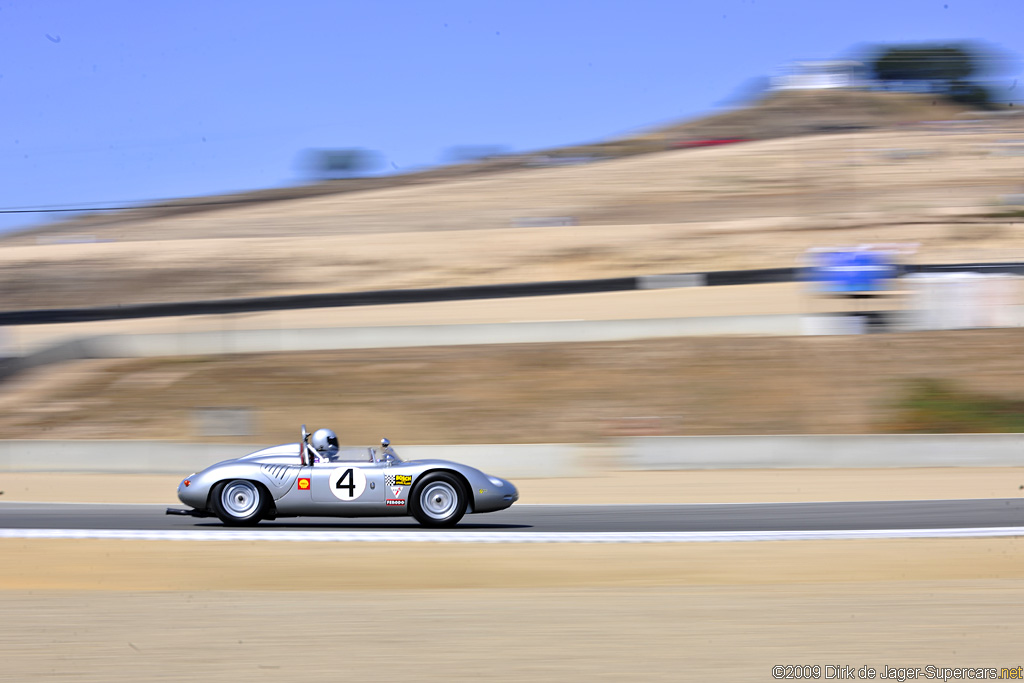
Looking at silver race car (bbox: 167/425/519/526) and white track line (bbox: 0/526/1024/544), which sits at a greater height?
silver race car (bbox: 167/425/519/526)

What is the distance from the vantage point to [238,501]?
9781mm

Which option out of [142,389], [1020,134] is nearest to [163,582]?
[142,389]

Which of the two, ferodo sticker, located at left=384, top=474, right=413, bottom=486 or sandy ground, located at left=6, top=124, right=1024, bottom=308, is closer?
ferodo sticker, located at left=384, top=474, right=413, bottom=486

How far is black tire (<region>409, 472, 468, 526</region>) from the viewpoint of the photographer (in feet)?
31.9

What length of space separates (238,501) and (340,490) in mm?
986

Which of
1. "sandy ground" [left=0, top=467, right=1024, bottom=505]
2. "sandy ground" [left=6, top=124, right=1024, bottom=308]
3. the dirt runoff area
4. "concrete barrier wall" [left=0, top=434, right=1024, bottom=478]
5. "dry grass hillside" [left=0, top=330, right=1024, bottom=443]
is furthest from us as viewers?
"sandy ground" [left=6, top=124, right=1024, bottom=308]

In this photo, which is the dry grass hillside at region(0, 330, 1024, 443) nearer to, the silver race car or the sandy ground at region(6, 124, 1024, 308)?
the silver race car

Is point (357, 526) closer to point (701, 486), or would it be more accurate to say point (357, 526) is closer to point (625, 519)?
point (625, 519)

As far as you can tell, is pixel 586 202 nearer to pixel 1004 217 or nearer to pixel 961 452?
pixel 1004 217

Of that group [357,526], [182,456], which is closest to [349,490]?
[357,526]

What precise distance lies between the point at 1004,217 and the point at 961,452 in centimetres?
2883

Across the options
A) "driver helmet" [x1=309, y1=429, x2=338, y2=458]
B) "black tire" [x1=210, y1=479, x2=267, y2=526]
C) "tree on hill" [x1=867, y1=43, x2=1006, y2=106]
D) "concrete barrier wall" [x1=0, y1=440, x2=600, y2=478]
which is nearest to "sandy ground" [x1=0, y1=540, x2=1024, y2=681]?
"black tire" [x1=210, y1=479, x2=267, y2=526]

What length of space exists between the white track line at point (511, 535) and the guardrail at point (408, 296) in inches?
685

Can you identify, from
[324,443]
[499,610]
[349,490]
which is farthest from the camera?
[324,443]
